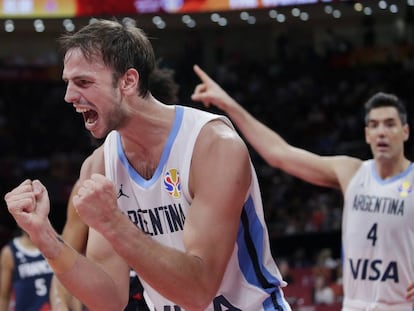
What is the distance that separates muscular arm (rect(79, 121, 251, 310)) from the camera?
2.85 metres

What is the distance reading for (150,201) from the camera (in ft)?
11.2

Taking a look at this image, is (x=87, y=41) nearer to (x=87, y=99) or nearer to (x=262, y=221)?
(x=87, y=99)

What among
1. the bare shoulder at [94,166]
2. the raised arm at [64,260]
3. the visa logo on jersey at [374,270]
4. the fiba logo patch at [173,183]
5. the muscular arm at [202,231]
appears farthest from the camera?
the visa logo on jersey at [374,270]

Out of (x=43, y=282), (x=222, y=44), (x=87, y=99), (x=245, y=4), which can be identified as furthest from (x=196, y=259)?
(x=222, y=44)

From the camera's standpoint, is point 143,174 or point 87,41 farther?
point 143,174

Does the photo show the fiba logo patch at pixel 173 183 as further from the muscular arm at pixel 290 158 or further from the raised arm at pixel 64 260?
the muscular arm at pixel 290 158

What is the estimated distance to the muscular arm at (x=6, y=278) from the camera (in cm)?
697

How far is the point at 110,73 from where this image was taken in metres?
3.22

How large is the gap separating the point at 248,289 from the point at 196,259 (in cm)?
50

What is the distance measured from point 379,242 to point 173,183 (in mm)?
2980

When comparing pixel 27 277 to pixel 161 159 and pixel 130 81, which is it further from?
pixel 130 81

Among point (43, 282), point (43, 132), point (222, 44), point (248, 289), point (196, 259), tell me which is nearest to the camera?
point (196, 259)

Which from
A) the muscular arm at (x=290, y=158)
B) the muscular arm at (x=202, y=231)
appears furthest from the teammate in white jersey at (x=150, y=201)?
the muscular arm at (x=290, y=158)

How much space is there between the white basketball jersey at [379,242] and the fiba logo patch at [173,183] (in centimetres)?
295
